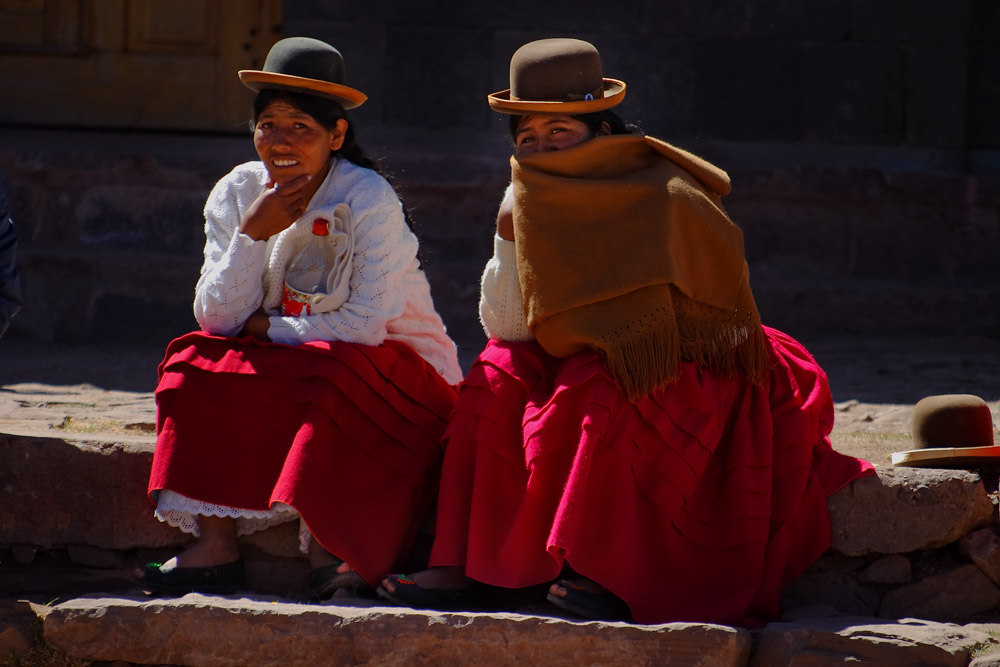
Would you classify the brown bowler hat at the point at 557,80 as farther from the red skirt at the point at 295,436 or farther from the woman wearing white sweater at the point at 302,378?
the red skirt at the point at 295,436

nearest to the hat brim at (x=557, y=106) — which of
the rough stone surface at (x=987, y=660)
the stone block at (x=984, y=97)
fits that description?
the rough stone surface at (x=987, y=660)

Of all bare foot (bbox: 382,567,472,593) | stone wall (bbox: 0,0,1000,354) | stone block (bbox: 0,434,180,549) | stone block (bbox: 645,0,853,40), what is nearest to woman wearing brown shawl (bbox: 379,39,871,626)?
bare foot (bbox: 382,567,472,593)

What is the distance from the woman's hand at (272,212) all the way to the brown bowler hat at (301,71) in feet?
0.92

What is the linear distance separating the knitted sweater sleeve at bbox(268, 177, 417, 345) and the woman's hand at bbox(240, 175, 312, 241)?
17cm

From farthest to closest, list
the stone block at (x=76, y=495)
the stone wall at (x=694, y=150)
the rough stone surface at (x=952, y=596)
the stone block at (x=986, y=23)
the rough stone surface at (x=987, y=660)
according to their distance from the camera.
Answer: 1. the stone block at (x=986, y=23)
2. the stone wall at (x=694, y=150)
3. the stone block at (x=76, y=495)
4. the rough stone surface at (x=952, y=596)
5. the rough stone surface at (x=987, y=660)

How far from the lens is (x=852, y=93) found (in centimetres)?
623

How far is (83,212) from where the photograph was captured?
20.2 feet

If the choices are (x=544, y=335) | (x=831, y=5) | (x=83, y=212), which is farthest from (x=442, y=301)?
(x=544, y=335)

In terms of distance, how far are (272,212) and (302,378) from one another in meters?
0.47

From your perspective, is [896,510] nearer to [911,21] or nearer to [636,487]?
[636,487]

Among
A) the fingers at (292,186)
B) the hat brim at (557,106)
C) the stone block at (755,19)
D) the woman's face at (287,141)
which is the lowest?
the fingers at (292,186)

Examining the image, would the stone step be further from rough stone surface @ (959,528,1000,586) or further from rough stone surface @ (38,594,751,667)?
rough stone surface @ (959,528,1000,586)

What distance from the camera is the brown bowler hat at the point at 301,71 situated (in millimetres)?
3455

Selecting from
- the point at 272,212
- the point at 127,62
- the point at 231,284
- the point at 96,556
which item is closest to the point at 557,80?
the point at 272,212
